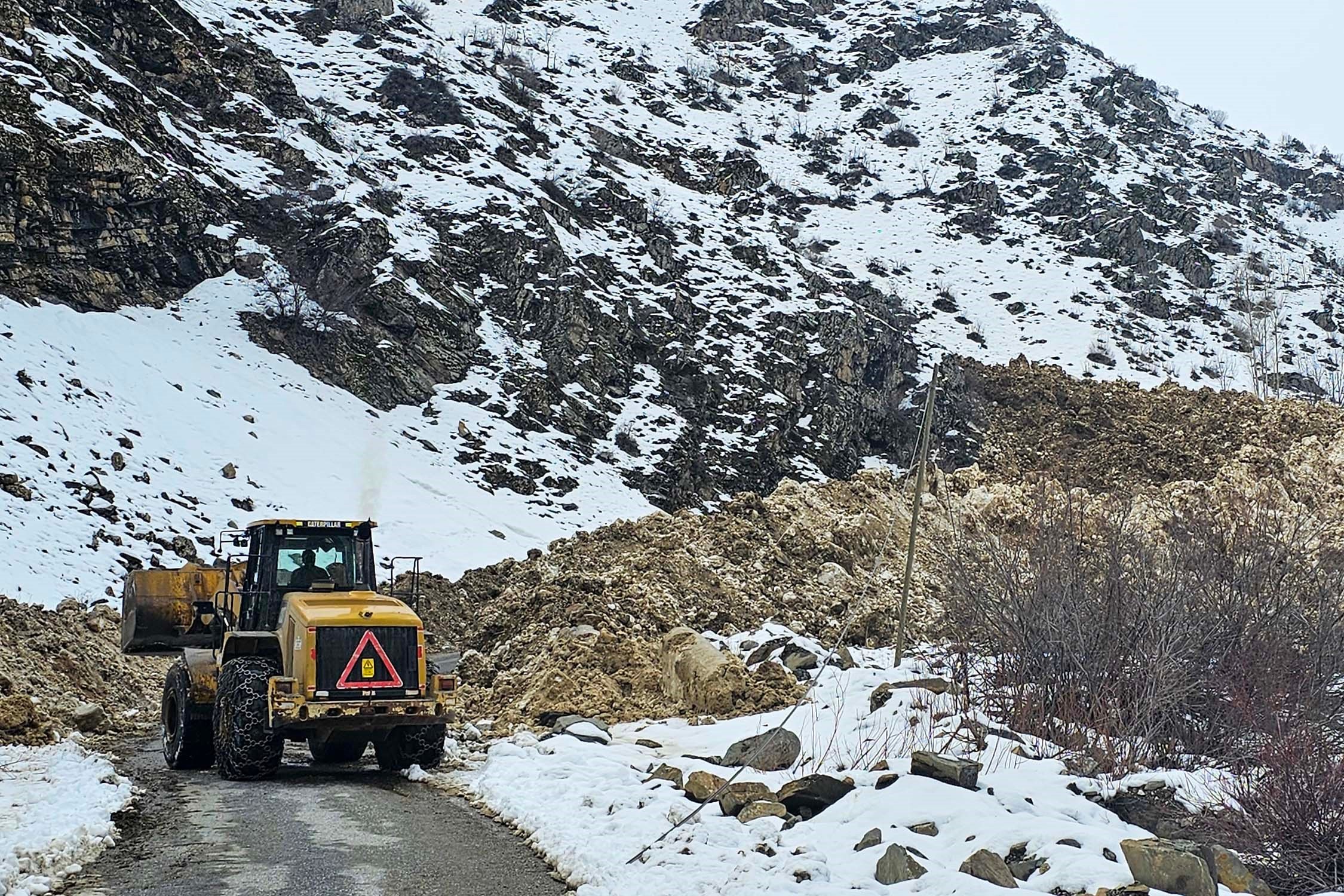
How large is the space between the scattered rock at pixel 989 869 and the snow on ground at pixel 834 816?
0.32ft

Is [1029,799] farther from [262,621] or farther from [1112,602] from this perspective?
[262,621]

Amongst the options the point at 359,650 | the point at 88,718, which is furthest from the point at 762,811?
the point at 88,718

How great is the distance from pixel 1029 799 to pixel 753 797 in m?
1.98

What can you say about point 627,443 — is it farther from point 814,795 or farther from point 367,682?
point 814,795

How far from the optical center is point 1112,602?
959 centimetres

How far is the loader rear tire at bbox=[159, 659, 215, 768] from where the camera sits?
11398 mm

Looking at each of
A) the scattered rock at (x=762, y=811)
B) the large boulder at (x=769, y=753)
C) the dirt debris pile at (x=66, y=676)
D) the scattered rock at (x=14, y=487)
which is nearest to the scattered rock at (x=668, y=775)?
the large boulder at (x=769, y=753)

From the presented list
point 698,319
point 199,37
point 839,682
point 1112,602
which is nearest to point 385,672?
point 839,682

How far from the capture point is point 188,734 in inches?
448

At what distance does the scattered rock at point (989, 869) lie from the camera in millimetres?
6133

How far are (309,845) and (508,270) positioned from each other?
38968 mm

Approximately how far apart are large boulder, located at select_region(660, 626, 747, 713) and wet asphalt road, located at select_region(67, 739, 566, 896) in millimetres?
4015

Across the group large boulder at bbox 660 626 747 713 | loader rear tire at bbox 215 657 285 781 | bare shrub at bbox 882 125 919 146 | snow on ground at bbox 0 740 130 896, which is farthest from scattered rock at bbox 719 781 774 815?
bare shrub at bbox 882 125 919 146

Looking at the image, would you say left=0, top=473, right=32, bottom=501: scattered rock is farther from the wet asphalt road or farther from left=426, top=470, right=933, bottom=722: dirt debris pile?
the wet asphalt road
